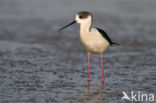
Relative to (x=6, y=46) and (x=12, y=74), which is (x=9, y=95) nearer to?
(x=12, y=74)

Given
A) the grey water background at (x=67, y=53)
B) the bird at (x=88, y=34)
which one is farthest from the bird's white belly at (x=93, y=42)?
the grey water background at (x=67, y=53)

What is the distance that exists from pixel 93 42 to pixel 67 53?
7.11 ft

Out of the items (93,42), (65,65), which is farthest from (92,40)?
(65,65)

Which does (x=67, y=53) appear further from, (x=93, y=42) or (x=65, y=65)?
(x=93, y=42)

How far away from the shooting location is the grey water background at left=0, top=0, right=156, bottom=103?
19.4ft

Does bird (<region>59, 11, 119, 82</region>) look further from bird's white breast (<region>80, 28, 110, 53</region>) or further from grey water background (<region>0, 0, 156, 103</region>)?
grey water background (<region>0, 0, 156, 103</region>)

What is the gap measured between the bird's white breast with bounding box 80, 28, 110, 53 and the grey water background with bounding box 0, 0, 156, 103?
18.4 inches

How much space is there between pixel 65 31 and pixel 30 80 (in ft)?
17.8

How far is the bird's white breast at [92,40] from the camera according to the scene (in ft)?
23.1

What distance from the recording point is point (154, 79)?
21.9 ft

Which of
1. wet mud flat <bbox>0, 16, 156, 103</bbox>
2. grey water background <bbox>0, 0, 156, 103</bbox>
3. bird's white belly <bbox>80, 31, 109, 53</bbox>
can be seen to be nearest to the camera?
wet mud flat <bbox>0, 16, 156, 103</bbox>

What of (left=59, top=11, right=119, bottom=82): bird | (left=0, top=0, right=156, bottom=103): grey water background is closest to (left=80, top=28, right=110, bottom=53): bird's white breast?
(left=59, top=11, right=119, bottom=82): bird

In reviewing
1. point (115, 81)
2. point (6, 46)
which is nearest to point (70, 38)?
point (6, 46)

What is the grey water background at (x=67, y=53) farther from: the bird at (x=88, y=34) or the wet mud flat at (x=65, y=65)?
the bird at (x=88, y=34)
